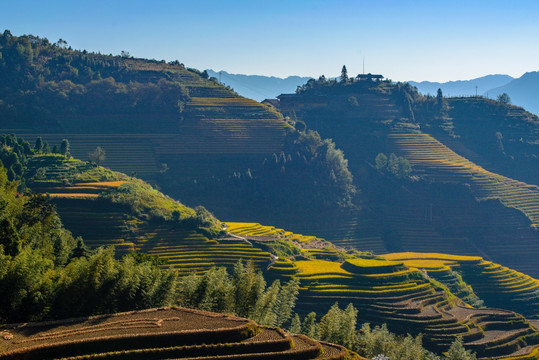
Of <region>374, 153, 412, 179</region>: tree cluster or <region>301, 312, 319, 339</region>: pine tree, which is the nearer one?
<region>301, 312, 319, 339</region>: pine tree

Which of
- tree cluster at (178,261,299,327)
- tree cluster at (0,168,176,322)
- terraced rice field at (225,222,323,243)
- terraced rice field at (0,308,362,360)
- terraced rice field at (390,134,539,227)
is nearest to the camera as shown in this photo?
terraced rice field at (0,308,362,360)

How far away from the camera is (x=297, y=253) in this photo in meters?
81.4

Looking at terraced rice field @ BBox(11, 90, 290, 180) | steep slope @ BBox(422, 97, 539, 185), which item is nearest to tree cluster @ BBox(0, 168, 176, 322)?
terraced rice field @ BBox(11, 90, 290, 180)

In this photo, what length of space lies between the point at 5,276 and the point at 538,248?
85882 millimetres

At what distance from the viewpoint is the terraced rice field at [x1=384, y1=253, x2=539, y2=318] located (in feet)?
269

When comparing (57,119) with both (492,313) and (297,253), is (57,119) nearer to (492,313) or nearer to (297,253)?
(297,253)

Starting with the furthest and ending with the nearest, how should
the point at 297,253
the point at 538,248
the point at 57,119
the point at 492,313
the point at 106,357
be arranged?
the point at 57,119 → the point at 538,248 → the point at 297,253 → the point at 492,313 → the point at 106,357

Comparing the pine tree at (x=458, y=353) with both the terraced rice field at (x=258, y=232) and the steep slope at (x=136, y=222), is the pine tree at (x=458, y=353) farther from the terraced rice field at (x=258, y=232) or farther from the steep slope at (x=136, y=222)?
the terraced rice field at (x=258, y=232)

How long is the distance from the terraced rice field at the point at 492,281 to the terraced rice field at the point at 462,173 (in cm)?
2447

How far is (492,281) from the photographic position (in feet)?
278

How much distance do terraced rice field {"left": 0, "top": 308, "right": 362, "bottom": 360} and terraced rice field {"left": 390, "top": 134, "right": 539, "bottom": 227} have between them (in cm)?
8077

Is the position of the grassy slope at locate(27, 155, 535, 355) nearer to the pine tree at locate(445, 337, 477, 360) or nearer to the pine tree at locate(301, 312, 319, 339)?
the pine tree at locate(445, 337, 477, 360)

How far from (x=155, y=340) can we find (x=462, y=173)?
9457cm

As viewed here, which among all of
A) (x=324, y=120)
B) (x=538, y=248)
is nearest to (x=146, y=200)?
(x=538, y=248)
